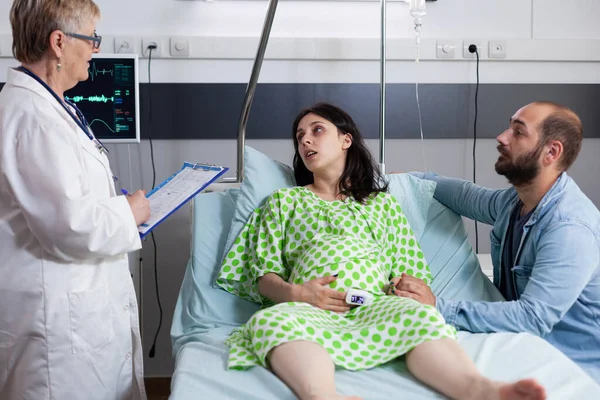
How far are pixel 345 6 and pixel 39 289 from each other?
1.87 m

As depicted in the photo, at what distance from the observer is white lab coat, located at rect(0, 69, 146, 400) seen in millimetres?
1492

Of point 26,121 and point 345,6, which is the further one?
point 345,6

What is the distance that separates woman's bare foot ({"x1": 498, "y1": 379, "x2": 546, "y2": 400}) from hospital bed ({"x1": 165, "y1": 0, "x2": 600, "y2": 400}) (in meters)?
0.14

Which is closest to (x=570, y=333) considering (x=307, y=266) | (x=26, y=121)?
(x=307, y=266)

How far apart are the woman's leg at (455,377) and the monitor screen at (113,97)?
142 cm

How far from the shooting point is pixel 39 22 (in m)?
1.55

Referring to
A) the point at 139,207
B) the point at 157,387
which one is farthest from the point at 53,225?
the point at 157,387

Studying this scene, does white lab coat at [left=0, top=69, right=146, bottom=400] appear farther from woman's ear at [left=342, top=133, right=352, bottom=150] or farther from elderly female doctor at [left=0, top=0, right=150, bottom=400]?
woman's ear at [left=342, top=133, right=352, bottom=150]

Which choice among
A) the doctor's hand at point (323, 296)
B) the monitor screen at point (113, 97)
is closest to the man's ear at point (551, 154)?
the doctor's hand at point (323, 296)

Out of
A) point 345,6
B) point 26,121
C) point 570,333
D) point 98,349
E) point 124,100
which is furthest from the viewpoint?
point 345,6

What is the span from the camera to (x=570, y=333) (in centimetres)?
188

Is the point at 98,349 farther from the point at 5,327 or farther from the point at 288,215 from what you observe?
the point at 288,215

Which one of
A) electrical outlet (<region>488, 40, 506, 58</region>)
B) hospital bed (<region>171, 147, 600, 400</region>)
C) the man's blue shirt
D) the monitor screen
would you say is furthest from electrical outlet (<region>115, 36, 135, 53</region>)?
the man's blue shirt

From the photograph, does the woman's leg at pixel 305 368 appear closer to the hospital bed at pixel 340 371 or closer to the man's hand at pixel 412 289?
the hospital bed at pixel 340 371
